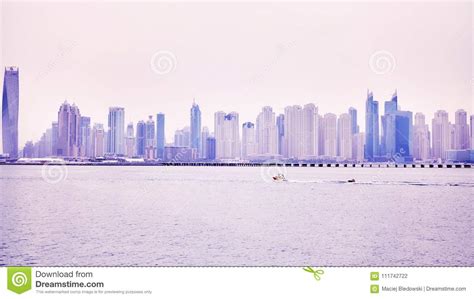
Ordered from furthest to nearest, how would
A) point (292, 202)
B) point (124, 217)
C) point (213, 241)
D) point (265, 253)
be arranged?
point (292, 202) < point (124, 217) < point (213, 241) < point (265, 253)

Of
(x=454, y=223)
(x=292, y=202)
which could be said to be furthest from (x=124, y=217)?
(x=454, y=223)

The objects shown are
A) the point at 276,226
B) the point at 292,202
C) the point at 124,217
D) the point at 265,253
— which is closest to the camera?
the point at 265,253

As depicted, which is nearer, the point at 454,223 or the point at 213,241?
the point at 213,241

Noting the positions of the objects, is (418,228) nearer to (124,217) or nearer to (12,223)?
(124,217)
